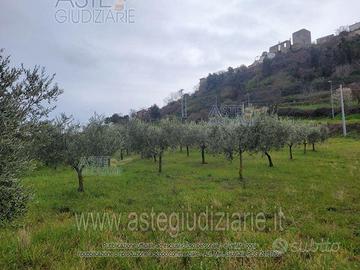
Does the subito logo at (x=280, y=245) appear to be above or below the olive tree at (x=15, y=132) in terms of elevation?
below

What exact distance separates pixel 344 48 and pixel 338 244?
424 ft

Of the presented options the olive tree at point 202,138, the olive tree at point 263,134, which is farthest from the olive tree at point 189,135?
the olive tree at point 263,134

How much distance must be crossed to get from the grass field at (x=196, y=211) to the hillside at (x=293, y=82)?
8172 cm

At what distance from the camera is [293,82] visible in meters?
132

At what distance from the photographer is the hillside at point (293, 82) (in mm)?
108438

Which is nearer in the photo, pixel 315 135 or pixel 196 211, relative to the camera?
pixel 196 211

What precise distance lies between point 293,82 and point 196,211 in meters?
128

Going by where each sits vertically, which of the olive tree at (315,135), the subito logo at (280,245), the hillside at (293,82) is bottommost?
the subito logo at (280,245)

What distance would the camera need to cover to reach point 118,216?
47.5 ft

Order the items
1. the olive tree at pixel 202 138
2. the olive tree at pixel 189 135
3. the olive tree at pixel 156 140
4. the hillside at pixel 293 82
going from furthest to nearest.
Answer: the hillside at pixel 293 82
the olive tree at pixel 189 135
the olive tree at pixel 202 138
the olive tree at pixel 156 140

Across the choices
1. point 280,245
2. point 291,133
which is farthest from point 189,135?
point 280,245

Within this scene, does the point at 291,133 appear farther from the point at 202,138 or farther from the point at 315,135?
the point at 202,138

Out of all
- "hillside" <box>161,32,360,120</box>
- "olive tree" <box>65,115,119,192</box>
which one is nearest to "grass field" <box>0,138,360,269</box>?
"olive tree" <box>65,115,119,192</box>

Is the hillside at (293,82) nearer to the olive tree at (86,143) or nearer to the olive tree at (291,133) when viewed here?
the olive tree at (291,133)
